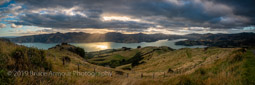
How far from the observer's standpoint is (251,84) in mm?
5688

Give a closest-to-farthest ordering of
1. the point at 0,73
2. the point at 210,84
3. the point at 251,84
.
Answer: the point at 0,73
the point at 251,84
the point at 210,84

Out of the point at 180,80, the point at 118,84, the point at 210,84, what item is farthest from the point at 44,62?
the point at 210,84

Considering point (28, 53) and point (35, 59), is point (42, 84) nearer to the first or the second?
point (35, 59)

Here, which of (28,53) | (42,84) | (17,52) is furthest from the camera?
(28,53)

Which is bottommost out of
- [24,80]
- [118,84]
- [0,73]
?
[118,84]

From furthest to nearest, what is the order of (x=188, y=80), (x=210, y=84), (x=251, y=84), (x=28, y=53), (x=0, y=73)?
1. (x=28, y=53)
2. (x=188, y=80)
3. (x=210, y=84)
4. (x=251, y=84)
5. (x=0, y=73)

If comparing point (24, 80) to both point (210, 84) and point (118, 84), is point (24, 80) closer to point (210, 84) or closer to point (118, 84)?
point (118, 84)

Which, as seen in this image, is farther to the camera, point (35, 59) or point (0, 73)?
point (35, 59)

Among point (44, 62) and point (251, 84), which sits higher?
point (44, 62)

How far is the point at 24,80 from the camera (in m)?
5.12

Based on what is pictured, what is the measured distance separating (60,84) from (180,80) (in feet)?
19.5

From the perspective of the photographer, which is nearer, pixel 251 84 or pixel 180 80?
pixel 251 84

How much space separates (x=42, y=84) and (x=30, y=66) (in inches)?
107

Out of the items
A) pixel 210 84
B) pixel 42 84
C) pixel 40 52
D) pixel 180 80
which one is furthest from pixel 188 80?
pixel 40 52
